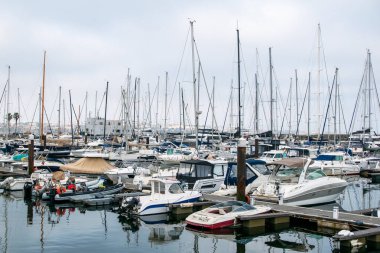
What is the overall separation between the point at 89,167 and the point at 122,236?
21.0 meters

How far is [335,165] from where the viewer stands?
48.2 metres

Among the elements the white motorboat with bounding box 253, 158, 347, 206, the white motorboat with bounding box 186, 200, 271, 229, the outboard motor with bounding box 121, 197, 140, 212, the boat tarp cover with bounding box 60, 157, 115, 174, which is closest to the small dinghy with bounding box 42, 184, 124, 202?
Answer: the outboard motor with bounding box 121, 197, 140, 212

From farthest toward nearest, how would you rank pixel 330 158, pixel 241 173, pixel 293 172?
pixel 330 158 → pixel 293 172 → pixel 241 173

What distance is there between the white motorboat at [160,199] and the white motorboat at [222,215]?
118 inches

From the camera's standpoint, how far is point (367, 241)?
1834 cm

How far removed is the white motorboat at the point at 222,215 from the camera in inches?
840

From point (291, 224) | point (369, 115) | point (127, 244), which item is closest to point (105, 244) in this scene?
point (127, 244)

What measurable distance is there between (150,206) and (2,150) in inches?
1868

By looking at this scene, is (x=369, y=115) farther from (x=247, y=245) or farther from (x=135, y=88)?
(x=247, y=245)

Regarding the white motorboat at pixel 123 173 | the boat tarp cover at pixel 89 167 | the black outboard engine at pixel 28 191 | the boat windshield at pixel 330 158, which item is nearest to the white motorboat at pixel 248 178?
the white motorboat at pixel 123 173

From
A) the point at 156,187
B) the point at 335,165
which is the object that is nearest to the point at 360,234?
the point at 156,187

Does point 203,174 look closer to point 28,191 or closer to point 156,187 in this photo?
point 156,187

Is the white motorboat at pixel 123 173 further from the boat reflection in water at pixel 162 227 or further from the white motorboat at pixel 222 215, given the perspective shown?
the white motorboat at pixel 222 215

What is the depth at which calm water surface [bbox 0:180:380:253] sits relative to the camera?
18.9 metres
